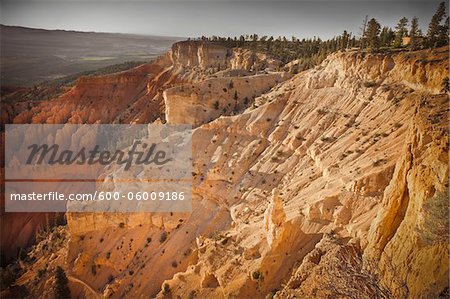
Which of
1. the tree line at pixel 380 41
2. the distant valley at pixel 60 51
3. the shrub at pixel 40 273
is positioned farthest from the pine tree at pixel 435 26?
the distant valley at pixel 60 51

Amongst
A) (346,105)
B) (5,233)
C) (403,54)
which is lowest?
(5,233)

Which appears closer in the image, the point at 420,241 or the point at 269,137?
the point at 420,241

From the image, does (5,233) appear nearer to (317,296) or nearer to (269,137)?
(269,137)

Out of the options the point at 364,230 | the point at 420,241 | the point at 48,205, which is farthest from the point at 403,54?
the point at 48,205

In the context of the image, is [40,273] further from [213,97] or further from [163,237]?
[213,97]

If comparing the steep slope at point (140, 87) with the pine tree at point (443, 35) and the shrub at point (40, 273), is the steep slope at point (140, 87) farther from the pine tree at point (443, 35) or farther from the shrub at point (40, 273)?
the shrub at point (40, 273)

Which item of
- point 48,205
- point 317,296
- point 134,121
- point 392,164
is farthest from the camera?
point 134,121

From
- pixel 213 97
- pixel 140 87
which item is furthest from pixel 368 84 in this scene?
pixel 140 87

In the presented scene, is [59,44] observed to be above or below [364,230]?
above
